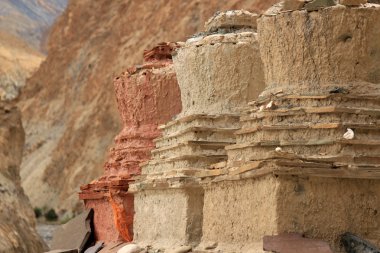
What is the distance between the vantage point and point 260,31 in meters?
12.6

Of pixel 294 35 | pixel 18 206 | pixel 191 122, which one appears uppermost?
pixel 294 35

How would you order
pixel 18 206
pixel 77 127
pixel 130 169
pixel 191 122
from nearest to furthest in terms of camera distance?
pixel 191 122 < pixel 130 169 < pixel 18 206 < pixel 77 127

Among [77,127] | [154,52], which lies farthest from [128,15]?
[154,52]

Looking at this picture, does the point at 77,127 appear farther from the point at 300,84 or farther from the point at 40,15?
the point at 40,15

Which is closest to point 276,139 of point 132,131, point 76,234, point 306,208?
point 306,208

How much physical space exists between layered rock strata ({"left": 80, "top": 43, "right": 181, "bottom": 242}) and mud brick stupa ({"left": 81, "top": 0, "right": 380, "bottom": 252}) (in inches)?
81.8

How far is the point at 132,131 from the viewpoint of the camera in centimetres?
1781

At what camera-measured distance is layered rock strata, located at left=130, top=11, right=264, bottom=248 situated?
13633 millimetres

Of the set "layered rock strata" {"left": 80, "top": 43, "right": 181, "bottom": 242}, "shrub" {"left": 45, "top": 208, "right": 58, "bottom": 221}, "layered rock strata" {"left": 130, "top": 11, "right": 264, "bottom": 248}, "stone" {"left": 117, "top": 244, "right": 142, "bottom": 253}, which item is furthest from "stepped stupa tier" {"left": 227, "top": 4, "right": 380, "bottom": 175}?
"shrub" {"left": 45, "top": 208, "right": 58, "bottom": 221}

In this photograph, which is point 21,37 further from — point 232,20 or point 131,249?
point 131,249

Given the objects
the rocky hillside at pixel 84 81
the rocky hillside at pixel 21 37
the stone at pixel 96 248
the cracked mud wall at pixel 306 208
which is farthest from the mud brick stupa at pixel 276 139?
the rocky hillside at pixel 21 37

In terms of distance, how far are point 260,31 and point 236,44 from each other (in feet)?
5.78

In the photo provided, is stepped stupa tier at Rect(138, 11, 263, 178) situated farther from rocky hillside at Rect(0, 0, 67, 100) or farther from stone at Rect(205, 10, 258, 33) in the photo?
rocky hillside at Rect(0, 0, 67, 100)

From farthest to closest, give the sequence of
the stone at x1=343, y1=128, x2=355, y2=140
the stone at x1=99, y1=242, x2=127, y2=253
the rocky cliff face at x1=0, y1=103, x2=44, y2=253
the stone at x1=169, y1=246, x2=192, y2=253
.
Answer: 1. the rocky cliff face at x1=0, y1=103, x2=44, y2=253
2. the stone at x1=99, y1=242, x2=127, y2=253
3. the stone at x1=169, y1=246, x2=192, y2=253
4. the stone at x1=343, y1=128, x2=355, y2=140
